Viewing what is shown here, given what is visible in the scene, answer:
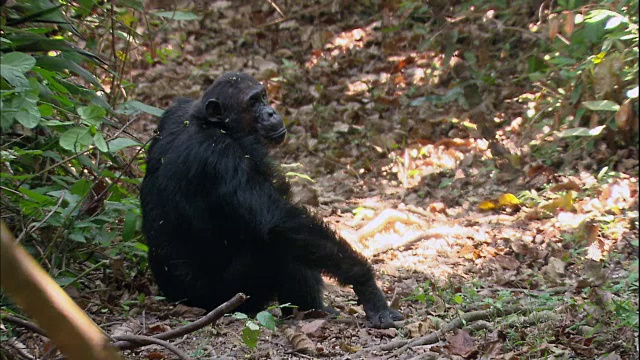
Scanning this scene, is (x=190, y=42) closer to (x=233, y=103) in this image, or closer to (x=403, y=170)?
(x=403, y=170)

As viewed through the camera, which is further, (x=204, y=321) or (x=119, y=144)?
(x=119, y=144)

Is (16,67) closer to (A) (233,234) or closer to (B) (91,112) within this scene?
(B) (91,112)

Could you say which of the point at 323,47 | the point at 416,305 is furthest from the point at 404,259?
the point at 323,47

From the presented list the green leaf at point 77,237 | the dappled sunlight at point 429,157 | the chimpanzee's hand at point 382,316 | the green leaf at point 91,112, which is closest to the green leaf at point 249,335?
the chimpanzee's hand at point 382,316

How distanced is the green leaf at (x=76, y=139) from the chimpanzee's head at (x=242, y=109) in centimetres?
146

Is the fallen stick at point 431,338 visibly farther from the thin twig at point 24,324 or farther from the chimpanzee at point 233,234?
the thin twig at point 24,324

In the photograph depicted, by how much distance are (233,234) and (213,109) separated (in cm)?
111

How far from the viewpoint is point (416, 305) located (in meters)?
5.73

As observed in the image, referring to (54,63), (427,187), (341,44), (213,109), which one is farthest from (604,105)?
(341,44)

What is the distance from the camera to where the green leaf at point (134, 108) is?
5.91 meters

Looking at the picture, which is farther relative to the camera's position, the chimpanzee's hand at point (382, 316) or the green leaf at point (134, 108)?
the green leaf at point (134, 108)

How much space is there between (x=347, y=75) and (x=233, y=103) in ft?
17.9

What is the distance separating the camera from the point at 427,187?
863cm

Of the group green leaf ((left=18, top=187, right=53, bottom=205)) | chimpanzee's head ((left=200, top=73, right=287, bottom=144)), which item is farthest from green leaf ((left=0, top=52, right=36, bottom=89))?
chimpanzee's head ((left=200, top=73, right=287, bottom=144))
